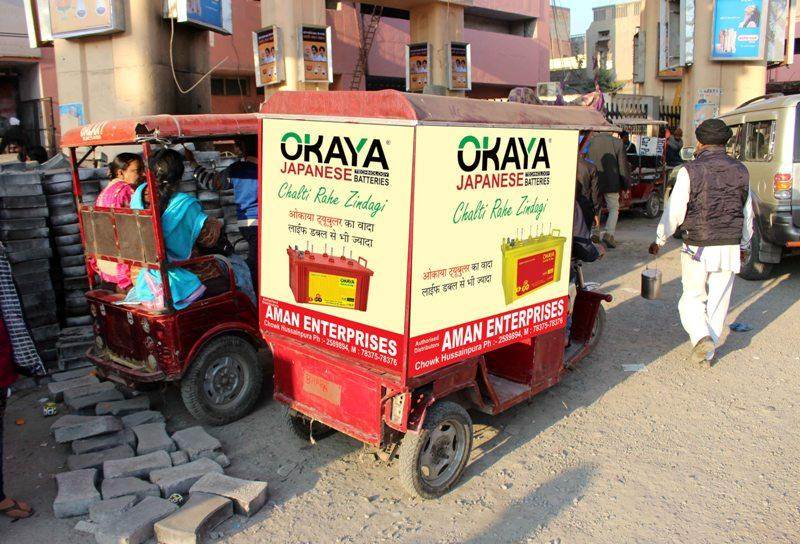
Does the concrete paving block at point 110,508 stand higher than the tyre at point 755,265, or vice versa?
the tyre at point 755,265

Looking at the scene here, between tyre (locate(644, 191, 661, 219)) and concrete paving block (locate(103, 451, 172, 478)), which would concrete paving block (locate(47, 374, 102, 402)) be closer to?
concrete paving block (locate(103, 451, 172, 478))

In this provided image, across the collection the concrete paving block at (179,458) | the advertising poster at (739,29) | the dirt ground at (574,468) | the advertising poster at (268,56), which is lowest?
the dirt ground at (574,468)

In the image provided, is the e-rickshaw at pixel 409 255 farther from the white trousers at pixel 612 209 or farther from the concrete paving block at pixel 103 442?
the white trousers at pixel 612 209

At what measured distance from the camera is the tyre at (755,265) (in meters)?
8.62

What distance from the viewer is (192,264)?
4930 mm

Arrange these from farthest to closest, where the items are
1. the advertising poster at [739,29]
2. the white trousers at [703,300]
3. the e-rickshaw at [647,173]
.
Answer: the advertising poster at [739,29]
the e-rickshaw at [647,173]
the white trousers at [703,300]

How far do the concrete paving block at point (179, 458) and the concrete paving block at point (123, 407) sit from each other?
2.92 ft

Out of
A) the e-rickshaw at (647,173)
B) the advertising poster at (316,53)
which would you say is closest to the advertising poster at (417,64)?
the advertising poster at (316,53)

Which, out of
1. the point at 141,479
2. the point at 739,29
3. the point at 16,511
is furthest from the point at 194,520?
the point at 739,29

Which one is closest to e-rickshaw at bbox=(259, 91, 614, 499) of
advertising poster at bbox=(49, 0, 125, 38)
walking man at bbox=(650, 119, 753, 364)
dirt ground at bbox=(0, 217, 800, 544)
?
dirt ground at bbox=(0, 217, 800, 544)

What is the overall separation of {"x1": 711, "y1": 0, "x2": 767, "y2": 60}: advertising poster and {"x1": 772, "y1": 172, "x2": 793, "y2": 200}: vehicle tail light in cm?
1036

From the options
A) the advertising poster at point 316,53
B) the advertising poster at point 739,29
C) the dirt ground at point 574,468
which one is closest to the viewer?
the dirt ground at point 574,468

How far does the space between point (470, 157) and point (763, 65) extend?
17119mm

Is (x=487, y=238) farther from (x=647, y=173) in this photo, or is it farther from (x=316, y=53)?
(x=647, y=173)
